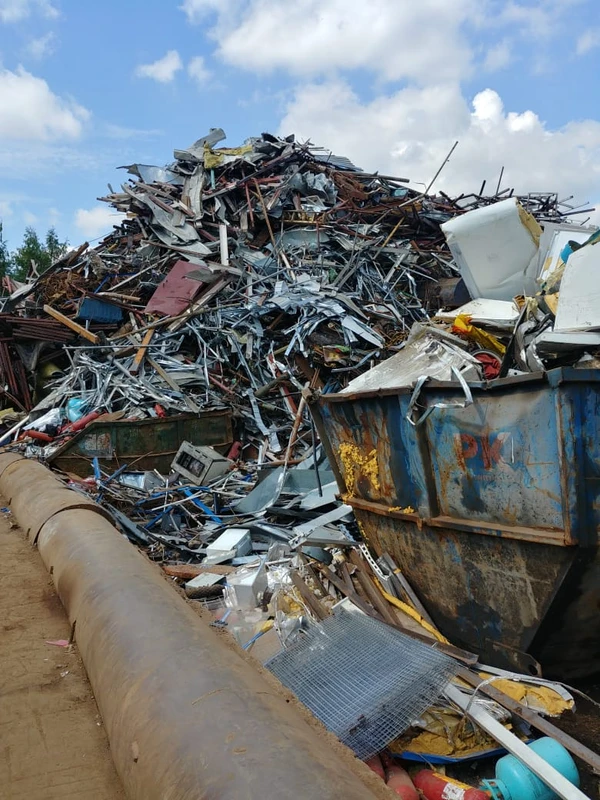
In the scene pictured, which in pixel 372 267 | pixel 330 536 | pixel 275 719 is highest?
pixel 372 267

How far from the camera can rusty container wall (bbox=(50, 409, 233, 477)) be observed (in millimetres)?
7789

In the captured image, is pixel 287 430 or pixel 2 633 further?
pixel 287 430

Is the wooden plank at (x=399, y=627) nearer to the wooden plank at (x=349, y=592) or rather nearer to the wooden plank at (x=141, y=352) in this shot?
the wooden plank at (x=349, y=592)

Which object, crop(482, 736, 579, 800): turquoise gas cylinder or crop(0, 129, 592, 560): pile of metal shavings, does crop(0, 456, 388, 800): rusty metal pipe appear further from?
crop(0, 129, 592, 560): pile of metal shavings

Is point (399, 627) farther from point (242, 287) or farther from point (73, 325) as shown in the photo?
point (73, 325)

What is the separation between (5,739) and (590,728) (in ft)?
8.83

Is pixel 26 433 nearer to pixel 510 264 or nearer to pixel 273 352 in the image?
pixel 273 352

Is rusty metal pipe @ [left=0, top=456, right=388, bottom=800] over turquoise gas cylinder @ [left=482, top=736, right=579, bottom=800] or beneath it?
over

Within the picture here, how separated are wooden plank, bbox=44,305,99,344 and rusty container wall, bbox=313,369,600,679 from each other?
704 cm

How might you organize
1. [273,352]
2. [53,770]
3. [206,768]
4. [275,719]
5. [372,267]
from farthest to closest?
1. [372,267]
2. [273,352]
3. [53,770]
4. [275,719]
5. [206,768]

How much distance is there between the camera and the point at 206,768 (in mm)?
1575

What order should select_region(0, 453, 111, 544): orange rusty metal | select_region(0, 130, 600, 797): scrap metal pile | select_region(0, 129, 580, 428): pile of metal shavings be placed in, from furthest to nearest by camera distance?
select_region(0, 129, 580, 428): pile of metal shavings
select_region(0, 453, 111, 544): orange rusty metal
select_region(0, 130, 600, 797): scrap metal pile

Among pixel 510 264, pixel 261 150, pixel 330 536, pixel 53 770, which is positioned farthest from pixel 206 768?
pixel 261 150

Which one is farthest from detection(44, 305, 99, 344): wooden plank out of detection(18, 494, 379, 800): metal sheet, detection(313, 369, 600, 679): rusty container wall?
detection(18, 494, 379, 800): metal sheet
